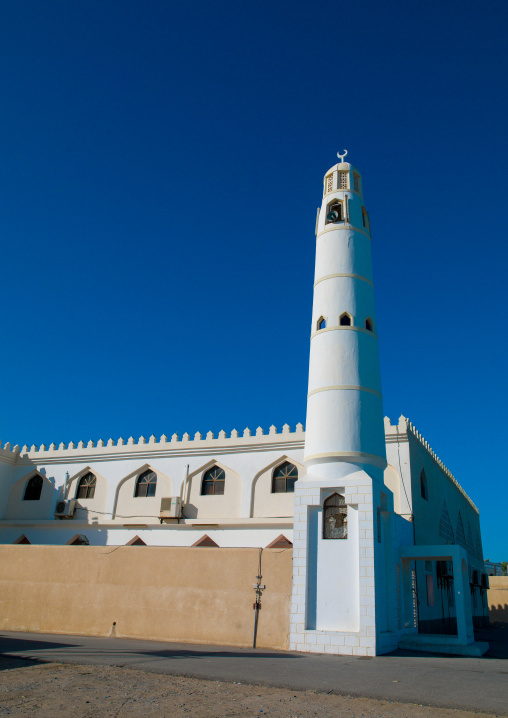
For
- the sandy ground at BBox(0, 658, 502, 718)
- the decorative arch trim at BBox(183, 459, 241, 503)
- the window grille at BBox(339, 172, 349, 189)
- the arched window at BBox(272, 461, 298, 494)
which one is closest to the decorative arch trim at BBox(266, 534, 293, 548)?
the arched window at BBox(272, 461, 298, 494)

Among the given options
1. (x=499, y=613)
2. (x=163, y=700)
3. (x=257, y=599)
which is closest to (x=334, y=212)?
(x=257, y=599)

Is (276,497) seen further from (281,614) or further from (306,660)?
(306,660)

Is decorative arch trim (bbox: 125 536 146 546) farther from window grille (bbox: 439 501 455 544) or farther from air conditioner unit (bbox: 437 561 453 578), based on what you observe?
window grille (bbox: 439 501 455 544)

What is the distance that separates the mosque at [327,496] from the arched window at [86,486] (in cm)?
5

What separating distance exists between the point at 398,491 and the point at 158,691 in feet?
38.9

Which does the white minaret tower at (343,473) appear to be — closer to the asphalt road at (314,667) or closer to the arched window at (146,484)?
the asphalt road at (314,667)

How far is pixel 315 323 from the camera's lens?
14.9 m

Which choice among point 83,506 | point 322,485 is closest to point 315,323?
point 322,485

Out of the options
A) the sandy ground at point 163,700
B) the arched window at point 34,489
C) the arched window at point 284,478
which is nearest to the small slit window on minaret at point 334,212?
the arched window at point 284,478

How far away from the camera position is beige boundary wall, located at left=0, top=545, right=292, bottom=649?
38.8 feet

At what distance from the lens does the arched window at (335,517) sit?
39.1 ft

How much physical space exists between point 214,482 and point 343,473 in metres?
8.52

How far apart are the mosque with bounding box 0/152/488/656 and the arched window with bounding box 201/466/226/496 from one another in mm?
41

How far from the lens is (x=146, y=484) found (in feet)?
69.9
